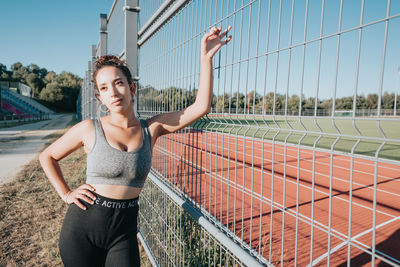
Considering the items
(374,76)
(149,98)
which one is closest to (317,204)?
(149,98)

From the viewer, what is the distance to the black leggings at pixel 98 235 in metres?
1.72

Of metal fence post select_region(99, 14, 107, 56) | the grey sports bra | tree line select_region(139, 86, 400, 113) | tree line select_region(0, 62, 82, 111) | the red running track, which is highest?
tree line select_region(0, 62, 82, 111)

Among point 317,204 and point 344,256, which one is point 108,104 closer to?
point 344,256

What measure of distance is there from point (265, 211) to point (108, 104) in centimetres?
422

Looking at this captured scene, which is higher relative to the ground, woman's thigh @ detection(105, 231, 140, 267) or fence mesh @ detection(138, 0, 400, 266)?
fence mesh @ detection(138, 0, 400, 266)

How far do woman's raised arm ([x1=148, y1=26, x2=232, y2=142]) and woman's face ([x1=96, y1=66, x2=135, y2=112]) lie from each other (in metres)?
0.28

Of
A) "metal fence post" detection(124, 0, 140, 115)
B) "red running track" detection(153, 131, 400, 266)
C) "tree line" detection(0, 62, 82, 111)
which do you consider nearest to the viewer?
"red running track" detection(153, 131, 400, 266)

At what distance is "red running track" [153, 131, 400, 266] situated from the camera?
1.68 metres

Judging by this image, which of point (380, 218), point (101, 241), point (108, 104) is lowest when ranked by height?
point (380, 218)

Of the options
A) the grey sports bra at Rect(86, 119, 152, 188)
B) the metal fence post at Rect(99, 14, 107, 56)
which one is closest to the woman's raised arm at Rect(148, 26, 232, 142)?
the grey sports bra at Rect(86, 119, 152, 188)

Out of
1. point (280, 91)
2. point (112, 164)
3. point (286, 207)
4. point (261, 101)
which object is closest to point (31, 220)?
point (112, 164)

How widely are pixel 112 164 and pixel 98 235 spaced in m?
0.45

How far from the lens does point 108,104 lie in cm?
179

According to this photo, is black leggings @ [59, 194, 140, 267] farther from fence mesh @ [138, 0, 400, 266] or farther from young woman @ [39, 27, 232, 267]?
fence mesh @ [138, 0, 400, 266]
